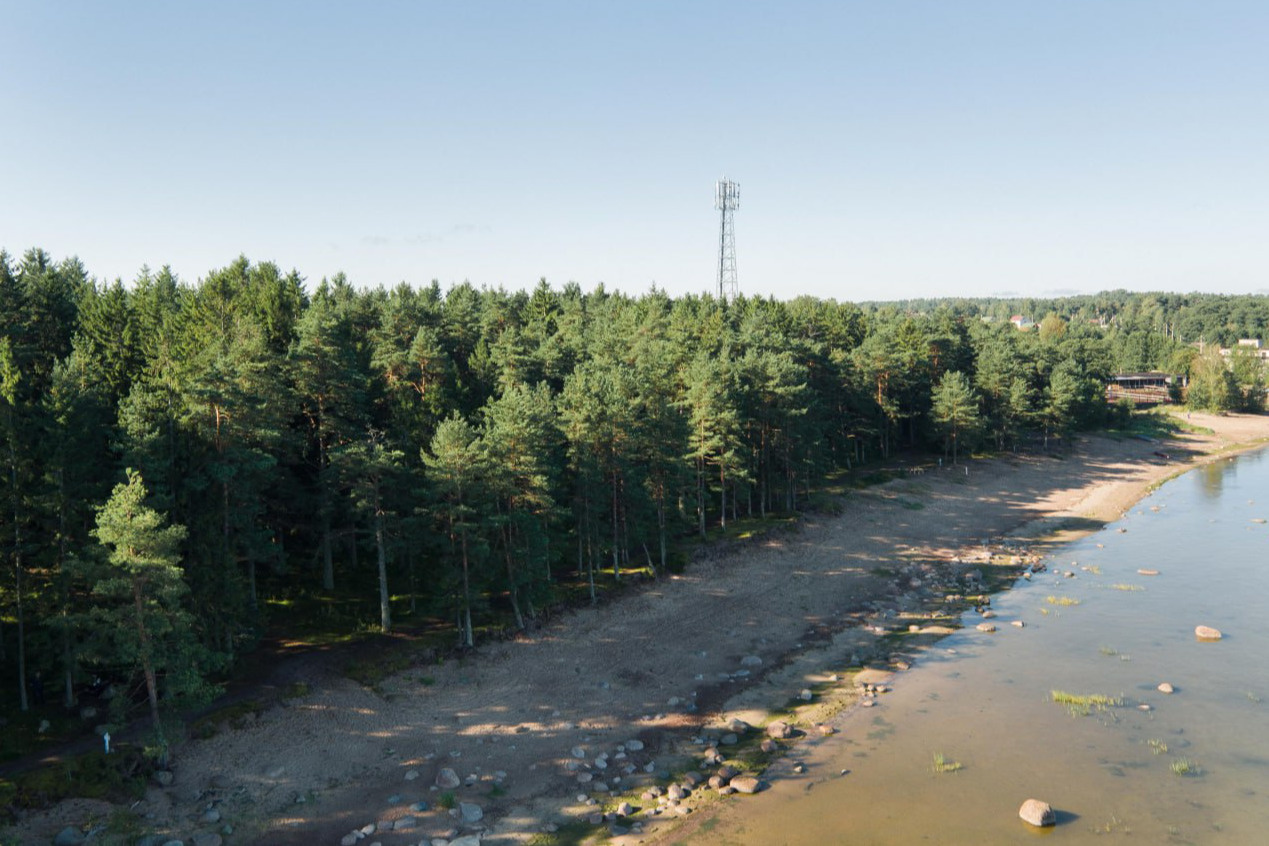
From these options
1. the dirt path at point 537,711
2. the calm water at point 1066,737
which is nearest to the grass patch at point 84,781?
the dirt path at point 537,711

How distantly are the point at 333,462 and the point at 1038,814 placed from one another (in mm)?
36693

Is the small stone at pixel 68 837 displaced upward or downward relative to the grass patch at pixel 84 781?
downward

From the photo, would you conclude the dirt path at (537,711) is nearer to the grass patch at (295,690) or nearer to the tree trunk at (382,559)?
the grass patch at (295,690)

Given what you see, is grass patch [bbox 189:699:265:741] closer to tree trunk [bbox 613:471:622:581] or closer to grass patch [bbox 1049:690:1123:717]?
tree trunk [bbox 613:471:622:581]

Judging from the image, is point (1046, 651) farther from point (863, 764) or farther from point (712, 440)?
point (712, 440)

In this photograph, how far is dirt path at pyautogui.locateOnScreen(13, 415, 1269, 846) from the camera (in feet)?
91.6

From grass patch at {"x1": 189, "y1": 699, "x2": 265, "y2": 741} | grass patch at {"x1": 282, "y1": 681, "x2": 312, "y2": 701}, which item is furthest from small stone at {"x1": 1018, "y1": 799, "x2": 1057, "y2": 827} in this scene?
grass patch at {"x1": 189, "y1": 699, "x2": 265, "y2": 741}

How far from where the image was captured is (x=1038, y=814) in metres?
27.3

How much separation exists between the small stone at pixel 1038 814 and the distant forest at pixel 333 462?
26596mm

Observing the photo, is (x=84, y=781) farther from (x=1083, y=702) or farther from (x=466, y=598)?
(x=1083, y=702)

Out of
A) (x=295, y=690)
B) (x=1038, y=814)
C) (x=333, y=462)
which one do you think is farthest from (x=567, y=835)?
(x=333, y=462)

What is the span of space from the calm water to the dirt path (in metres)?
6.44

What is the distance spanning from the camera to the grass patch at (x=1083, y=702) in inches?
1433

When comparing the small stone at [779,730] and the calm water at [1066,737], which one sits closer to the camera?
the calm water at [1066,737]
